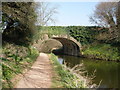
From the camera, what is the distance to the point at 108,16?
16.4 meters

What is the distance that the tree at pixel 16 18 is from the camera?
5340mm

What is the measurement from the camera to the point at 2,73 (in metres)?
4.18

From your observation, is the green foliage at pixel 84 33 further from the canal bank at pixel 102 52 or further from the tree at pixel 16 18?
the tree at pixel 16 18

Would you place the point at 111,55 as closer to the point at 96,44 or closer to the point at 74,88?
the point at 96,44

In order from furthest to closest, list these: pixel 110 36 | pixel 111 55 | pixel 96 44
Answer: pixel 96 44 < pixel 110 36 < pixel 111 55

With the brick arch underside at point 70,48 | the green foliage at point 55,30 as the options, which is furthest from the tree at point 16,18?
the brick arch underside at point 70,48

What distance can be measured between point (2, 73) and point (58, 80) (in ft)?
5.61

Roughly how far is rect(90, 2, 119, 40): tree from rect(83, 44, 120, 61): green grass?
43.2 inches

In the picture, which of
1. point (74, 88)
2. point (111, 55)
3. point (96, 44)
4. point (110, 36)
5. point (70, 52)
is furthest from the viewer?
point (70, 52)

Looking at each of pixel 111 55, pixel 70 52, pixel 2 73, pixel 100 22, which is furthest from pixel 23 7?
pixel 70 52

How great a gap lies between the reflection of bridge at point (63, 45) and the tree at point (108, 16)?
3.42m

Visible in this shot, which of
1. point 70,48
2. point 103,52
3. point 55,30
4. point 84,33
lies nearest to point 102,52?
point 103,52

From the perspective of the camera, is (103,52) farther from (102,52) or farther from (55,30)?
(55,30)

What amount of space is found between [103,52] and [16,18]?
1100cm
